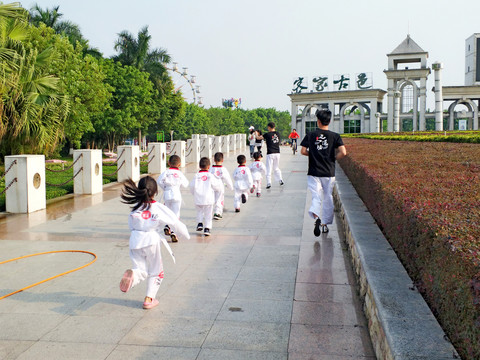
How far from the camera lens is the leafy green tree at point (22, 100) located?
512 inches

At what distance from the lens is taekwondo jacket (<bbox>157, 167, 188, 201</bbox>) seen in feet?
26.5

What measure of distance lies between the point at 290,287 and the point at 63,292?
2.39 metres

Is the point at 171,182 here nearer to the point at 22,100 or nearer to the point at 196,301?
the point at 196,301

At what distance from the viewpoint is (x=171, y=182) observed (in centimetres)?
810

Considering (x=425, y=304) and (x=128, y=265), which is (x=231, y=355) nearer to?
(x=425, y=304)

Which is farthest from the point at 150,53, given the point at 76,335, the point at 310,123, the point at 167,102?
the point at 76,335

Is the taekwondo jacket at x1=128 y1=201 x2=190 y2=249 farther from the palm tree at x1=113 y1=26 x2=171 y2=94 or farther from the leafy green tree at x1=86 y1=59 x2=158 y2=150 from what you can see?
the palm tree at x1=113 y1=26 x2=171 y2=94

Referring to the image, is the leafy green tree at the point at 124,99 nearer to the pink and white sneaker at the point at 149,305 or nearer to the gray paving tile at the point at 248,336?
the pink and white sneaker at the point at 149,305

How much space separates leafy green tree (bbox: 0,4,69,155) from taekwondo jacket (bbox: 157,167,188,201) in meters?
6.53

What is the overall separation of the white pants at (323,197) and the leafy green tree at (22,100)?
846 cm

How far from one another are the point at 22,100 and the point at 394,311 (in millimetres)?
12800

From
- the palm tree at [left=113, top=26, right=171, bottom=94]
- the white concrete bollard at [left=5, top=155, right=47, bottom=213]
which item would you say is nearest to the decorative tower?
the palm tree at [left=113, top=26, right=171, bottom=94]

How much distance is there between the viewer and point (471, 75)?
70.8 m

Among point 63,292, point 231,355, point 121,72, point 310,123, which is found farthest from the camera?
point 310,123
